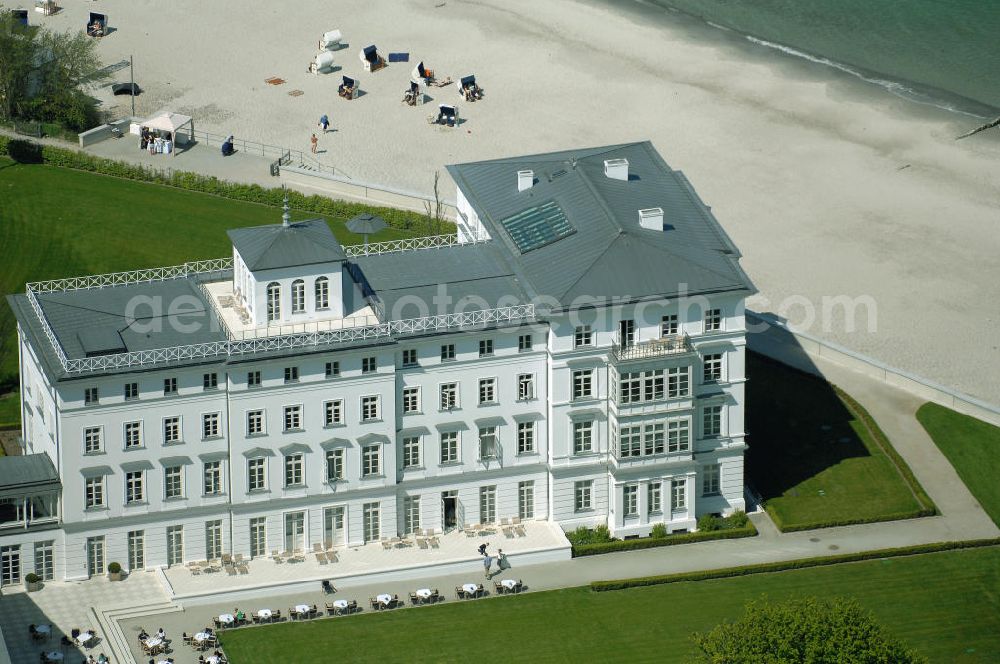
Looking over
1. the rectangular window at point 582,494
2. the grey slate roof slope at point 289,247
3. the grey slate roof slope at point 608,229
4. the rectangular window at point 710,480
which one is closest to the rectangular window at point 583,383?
the grey slate roof slope at point 608,229

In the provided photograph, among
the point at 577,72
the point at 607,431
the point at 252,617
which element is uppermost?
the point at 577,72

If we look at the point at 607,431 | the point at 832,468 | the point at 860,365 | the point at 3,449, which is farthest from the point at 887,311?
the point at 3,449

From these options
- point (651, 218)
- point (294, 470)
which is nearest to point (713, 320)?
point (651, 218)

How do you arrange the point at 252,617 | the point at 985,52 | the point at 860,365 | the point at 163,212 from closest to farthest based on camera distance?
the point at 252,617 < the point at 860,365 < the point at 163,212 < the point at 985,52

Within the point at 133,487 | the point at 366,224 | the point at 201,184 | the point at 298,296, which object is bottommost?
the point at 133,487

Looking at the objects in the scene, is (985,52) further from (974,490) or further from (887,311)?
(974,490)

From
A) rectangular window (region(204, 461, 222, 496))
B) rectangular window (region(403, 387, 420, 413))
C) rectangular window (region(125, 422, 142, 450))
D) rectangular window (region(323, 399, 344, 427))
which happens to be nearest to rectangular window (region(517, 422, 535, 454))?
rectangular window (region(403, 387, 420, 413))

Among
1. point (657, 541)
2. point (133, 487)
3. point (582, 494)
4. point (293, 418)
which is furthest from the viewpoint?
point (582, 494)

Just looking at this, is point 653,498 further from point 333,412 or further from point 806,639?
point 806,639
